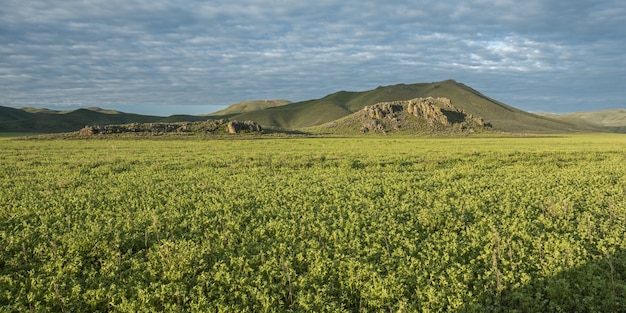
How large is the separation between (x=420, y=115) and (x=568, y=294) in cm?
14785

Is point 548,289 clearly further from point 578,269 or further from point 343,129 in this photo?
point 343,129

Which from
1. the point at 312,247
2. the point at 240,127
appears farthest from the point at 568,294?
the point at 240,127

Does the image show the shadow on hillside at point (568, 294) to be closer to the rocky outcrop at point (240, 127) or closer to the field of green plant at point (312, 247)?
the field of green plant at point (312, 247)

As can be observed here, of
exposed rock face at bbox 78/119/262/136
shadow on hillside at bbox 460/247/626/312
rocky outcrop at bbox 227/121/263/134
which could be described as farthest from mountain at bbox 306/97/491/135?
shadow on hillside at bbox 460/247/626/312

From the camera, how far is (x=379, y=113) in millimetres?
152500

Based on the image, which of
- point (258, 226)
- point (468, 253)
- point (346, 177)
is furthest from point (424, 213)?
point (346, 177)

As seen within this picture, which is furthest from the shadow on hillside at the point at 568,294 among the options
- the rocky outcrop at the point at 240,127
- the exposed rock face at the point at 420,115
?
the exposed rock face at the point at 420,115

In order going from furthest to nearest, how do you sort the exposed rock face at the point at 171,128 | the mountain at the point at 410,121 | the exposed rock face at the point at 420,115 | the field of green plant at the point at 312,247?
the exposed rock face at the point at 420,115 < the mountain at the point at 410,121 < the exposed rock face at the point at 171,128 < the field of green plant at the point at 312,247

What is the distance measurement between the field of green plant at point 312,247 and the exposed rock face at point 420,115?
122 metres

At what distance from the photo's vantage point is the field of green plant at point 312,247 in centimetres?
879

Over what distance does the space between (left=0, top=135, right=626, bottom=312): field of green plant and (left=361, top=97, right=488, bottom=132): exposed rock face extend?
122 meters

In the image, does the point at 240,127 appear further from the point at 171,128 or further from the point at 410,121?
the point at 410,121

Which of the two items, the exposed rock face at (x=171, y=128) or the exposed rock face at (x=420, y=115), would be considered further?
the exposed rock face at (x=420, y=115)

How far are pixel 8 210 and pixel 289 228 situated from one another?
1226cm
